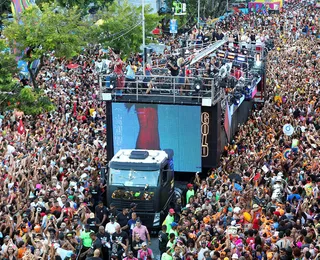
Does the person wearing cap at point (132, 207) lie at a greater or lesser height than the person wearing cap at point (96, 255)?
lesser

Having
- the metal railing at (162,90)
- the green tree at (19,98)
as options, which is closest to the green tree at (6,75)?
the green tree at (19,98)

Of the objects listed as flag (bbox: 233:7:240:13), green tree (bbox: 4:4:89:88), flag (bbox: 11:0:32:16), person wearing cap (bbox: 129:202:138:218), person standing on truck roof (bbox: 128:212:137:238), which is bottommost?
flag (bbox: 233:7:240:13)

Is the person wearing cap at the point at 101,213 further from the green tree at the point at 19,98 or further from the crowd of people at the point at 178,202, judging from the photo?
the green tree at the point at 19,98

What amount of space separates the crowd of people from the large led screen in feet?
3.38

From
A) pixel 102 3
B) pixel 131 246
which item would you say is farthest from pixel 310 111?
pixel 102 3

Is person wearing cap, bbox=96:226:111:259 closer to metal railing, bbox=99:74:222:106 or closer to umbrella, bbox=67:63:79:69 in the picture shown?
metal railing, bbox=99:74:222:106

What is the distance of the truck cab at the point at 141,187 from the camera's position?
2166 cm

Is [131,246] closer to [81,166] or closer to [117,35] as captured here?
[81,166]

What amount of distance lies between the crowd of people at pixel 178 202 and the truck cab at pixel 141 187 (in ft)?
1.59

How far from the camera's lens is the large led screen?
2566cm

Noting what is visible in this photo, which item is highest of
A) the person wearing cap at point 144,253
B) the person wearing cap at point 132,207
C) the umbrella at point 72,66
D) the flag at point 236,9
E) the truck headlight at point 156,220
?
the person wearing cap at point 144,253

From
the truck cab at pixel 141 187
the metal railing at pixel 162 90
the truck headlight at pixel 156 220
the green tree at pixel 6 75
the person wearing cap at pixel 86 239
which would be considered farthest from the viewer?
the green tree at pixel 6 75

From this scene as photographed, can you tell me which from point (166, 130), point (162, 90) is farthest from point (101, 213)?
point (162, 90)

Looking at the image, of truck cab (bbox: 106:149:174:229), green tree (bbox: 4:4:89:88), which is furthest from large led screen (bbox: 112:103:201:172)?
green tree (bbox: 4:4:89:88)
